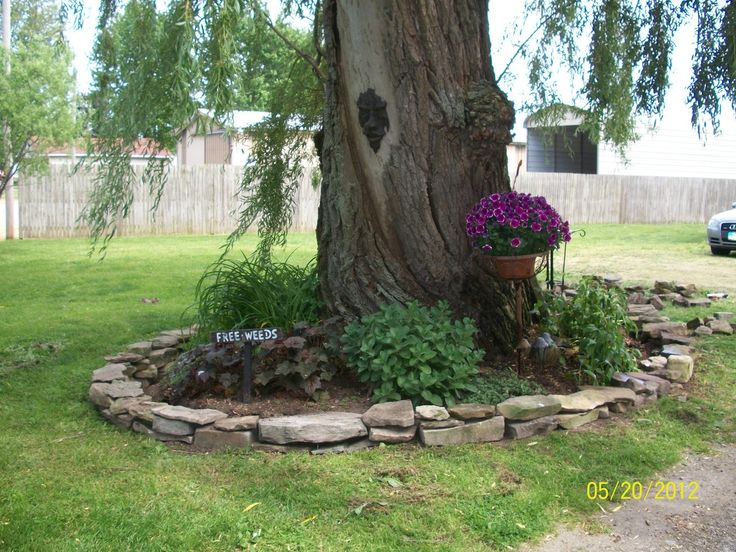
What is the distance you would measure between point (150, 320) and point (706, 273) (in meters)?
8.43

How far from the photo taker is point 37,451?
4.05m

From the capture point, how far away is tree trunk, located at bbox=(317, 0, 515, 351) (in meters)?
4.77

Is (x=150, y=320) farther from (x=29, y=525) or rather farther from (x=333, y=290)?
(x=29, y=525)

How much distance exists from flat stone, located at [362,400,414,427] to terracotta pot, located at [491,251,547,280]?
115cm

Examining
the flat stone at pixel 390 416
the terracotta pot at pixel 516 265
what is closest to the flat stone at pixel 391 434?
the flat stone at pixel 390 416

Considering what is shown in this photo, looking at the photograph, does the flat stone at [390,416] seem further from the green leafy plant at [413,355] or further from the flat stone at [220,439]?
the flat stone at [220,439]

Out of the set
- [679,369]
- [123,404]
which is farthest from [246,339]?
[679,369]

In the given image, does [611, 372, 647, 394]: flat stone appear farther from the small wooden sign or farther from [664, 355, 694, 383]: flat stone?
the small wooden sign

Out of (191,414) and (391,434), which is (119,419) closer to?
(191,414)

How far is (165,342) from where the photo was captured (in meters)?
6.11

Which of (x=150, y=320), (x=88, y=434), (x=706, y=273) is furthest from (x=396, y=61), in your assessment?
(x=706, y=273)

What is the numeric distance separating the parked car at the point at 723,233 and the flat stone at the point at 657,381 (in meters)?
9.88

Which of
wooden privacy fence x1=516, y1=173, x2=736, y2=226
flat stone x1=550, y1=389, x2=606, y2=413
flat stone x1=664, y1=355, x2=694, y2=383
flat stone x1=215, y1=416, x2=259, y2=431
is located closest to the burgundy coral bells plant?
flat stone x1=550, y1=389, x2=606, y2=413

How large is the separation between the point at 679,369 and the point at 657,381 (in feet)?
1.26
